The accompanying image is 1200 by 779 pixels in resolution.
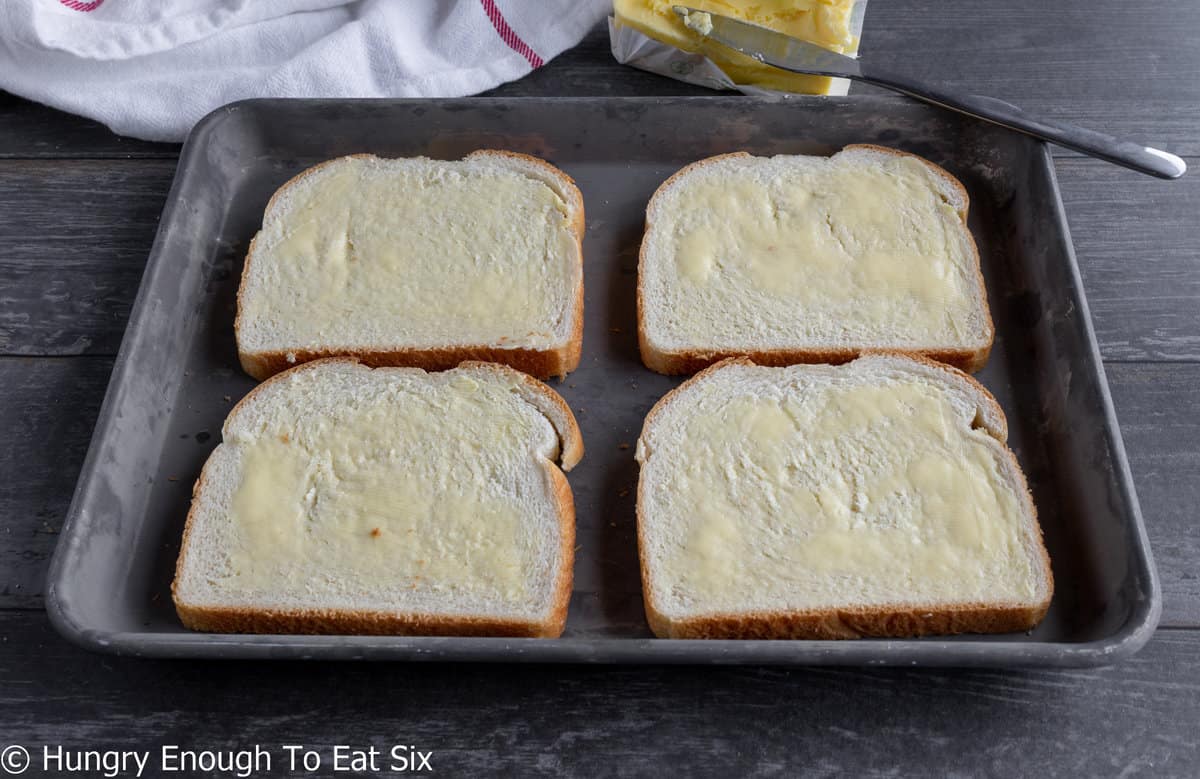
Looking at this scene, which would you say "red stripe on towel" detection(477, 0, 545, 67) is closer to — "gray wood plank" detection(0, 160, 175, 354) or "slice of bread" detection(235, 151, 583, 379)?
"slice of bread" detection(235, 151, 583, 379)

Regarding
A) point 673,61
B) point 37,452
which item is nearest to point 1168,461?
point 673,61

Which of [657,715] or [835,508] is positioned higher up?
[835,508]

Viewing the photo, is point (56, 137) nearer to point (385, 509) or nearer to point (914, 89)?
point (385, 509)

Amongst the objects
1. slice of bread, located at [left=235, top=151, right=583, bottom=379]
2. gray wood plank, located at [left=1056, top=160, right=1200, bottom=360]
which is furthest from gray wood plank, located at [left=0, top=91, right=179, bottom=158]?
gray wood plank, located at [left=1056, top=160, right=1200, bottom=360]

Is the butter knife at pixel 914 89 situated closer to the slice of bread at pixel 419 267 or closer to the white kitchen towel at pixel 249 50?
the white kitchen towel at pixel 249 50

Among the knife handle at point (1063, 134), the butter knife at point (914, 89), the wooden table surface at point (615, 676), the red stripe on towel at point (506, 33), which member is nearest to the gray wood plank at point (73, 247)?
the wooden table surface at point (615, 676)

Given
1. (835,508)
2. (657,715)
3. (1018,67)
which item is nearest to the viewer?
(657,715)

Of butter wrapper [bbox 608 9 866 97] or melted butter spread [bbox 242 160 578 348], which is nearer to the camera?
melted butter spread [bbox 242 160 578 348]

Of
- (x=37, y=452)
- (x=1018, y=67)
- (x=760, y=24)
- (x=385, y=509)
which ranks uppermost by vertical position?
(x=760, y=24)
